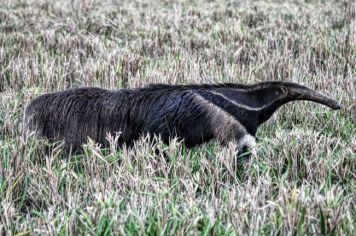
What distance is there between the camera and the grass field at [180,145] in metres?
3.19

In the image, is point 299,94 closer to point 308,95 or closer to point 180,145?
point 308,95

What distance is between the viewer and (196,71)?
705 cm

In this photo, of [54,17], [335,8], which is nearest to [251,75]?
[54,17]

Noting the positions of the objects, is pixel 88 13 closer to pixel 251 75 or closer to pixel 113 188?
pixel 251 75

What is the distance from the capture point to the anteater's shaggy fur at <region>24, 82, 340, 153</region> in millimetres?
4543

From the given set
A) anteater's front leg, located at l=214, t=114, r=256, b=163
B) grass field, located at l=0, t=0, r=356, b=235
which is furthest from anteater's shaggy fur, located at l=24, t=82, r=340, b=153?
grass field, located at l=0, t=0, r=356, b=235

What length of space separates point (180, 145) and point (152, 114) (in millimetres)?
325

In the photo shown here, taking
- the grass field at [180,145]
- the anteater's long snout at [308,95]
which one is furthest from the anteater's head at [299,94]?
the grass field at [180,145]

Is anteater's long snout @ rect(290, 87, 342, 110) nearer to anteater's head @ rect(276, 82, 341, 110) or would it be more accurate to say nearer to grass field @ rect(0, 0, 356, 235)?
anteater's head @ rect(276, 82, 341, 110)

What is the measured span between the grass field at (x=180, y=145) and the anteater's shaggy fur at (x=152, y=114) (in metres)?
0.17

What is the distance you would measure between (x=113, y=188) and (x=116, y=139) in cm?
56

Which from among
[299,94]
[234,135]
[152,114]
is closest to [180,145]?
[152,114]

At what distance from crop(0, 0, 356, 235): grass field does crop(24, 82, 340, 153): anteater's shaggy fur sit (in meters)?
0.17

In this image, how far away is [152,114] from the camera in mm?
4566
